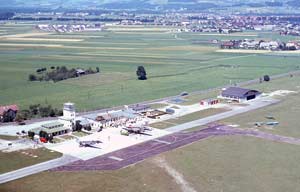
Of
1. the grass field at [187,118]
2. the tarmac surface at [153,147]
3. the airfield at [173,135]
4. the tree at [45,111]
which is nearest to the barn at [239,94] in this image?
the airfield at [173,135]

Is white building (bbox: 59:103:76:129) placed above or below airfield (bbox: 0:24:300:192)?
above

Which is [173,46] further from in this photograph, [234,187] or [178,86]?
[234,187]

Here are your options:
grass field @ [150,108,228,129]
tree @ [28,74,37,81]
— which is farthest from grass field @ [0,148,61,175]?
tree @ [28,74,37,81]

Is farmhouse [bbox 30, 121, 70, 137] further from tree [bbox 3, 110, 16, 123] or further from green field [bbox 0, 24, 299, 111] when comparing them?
green field [bbox 0, 24, 299, 111]

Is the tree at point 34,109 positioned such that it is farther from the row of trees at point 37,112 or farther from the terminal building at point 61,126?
the terminal building at point 61,126

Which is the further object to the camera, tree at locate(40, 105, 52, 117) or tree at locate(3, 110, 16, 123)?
tree at locate(40, 105, 52, 117)

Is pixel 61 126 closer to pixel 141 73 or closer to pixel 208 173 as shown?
pixel 208 173

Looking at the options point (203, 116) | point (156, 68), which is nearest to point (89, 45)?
point (156, 68)
